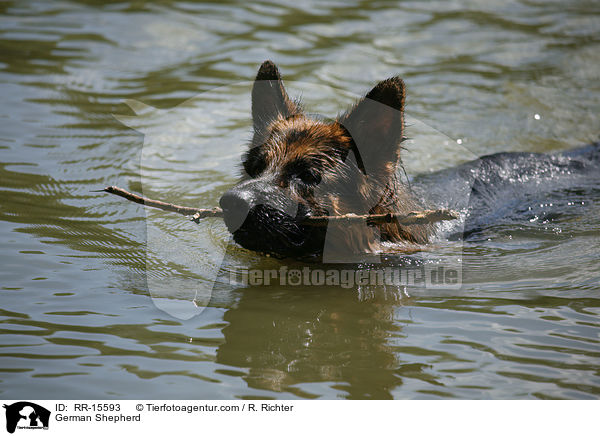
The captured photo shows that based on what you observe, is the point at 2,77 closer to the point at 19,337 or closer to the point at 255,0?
the point at 255,0

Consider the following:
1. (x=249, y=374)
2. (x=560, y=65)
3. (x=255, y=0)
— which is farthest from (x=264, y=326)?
(x=255, y=0)

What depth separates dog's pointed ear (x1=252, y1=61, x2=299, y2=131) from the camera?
20.1ft

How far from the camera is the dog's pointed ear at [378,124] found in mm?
5379

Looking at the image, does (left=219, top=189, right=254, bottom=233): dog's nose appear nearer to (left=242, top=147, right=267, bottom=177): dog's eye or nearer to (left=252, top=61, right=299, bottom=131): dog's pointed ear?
(left=242, top=147, right=267, bottom=177): dog's eye

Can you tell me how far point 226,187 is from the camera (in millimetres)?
7820

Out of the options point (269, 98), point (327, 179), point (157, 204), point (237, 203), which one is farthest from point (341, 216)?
point (269, 98)

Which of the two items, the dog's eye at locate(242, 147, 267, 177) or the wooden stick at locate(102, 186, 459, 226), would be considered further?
the dog's eye at locate(242, 147, 267, 177)

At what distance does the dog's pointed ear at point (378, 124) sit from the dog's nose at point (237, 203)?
3.98ft

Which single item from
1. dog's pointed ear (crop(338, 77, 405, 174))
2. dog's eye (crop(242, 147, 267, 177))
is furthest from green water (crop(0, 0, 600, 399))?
dog's pointed ear (crop(338, 77, 405, 174))

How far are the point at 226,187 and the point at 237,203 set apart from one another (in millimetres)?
2961

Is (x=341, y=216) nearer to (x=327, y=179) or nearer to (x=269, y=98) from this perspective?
(x=327, y=179)
